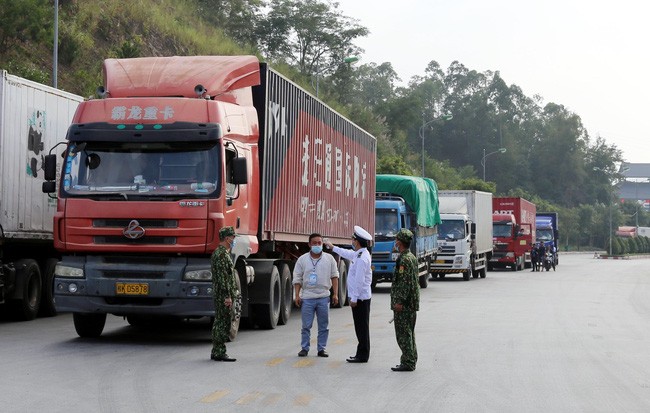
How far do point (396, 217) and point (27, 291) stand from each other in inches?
541

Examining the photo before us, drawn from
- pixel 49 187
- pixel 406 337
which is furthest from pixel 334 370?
pixel 49 187

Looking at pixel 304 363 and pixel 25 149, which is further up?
pixel 25 149

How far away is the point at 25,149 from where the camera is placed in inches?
745

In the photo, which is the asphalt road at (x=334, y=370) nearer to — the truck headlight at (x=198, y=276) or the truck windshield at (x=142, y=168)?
the truck headlight at (x=198, y=276)

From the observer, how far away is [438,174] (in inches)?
4082

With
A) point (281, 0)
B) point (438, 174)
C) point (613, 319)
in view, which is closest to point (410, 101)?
point (438, 174)

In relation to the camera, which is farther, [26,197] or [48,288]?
[48,288]

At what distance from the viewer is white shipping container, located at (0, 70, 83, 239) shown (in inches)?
717

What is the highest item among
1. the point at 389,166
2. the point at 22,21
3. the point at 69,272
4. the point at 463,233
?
the point at 22,21

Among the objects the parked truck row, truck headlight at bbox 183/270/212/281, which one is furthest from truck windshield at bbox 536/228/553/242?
truck headlight at bbox 183/270/212/281

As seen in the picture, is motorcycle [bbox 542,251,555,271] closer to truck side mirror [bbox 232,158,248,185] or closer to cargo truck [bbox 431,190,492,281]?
cargo truck [bbox 431,190,492,281]

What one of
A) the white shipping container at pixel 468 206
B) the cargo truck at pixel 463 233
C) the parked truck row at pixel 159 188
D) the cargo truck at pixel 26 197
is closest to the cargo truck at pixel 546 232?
the cargo truck at pixel 463 233

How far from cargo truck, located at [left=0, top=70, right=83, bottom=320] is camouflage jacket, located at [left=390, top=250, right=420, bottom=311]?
7662 millimetres

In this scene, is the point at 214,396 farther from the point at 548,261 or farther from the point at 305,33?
the point at 305,33
